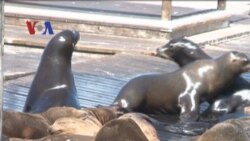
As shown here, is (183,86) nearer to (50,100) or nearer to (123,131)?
(50,100)

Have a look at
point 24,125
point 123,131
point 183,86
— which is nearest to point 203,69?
point 183,86

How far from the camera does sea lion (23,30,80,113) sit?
5.82m

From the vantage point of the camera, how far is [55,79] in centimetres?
606

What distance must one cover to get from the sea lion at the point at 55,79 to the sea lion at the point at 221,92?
75cm

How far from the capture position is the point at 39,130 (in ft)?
14.7

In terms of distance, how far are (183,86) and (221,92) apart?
0.30 m

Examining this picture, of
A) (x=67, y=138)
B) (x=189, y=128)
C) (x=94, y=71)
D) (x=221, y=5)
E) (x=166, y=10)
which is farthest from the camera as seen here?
(x=221, y=5)

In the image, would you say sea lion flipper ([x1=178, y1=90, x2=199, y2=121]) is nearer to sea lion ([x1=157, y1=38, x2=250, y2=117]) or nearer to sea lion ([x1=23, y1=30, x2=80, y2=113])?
sea lion ([x1=157, y1=38, x2=250, y2=117])

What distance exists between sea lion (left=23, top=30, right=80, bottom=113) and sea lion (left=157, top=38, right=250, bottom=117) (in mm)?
749

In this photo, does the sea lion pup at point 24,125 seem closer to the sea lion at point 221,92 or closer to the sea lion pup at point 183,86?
the sea lion pup at point 183,86

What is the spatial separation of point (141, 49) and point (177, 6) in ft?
12.6

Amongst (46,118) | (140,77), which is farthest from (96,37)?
(46,118)

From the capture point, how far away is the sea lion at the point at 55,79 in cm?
582

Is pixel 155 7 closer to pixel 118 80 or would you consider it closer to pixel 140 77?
pixel 118 80
